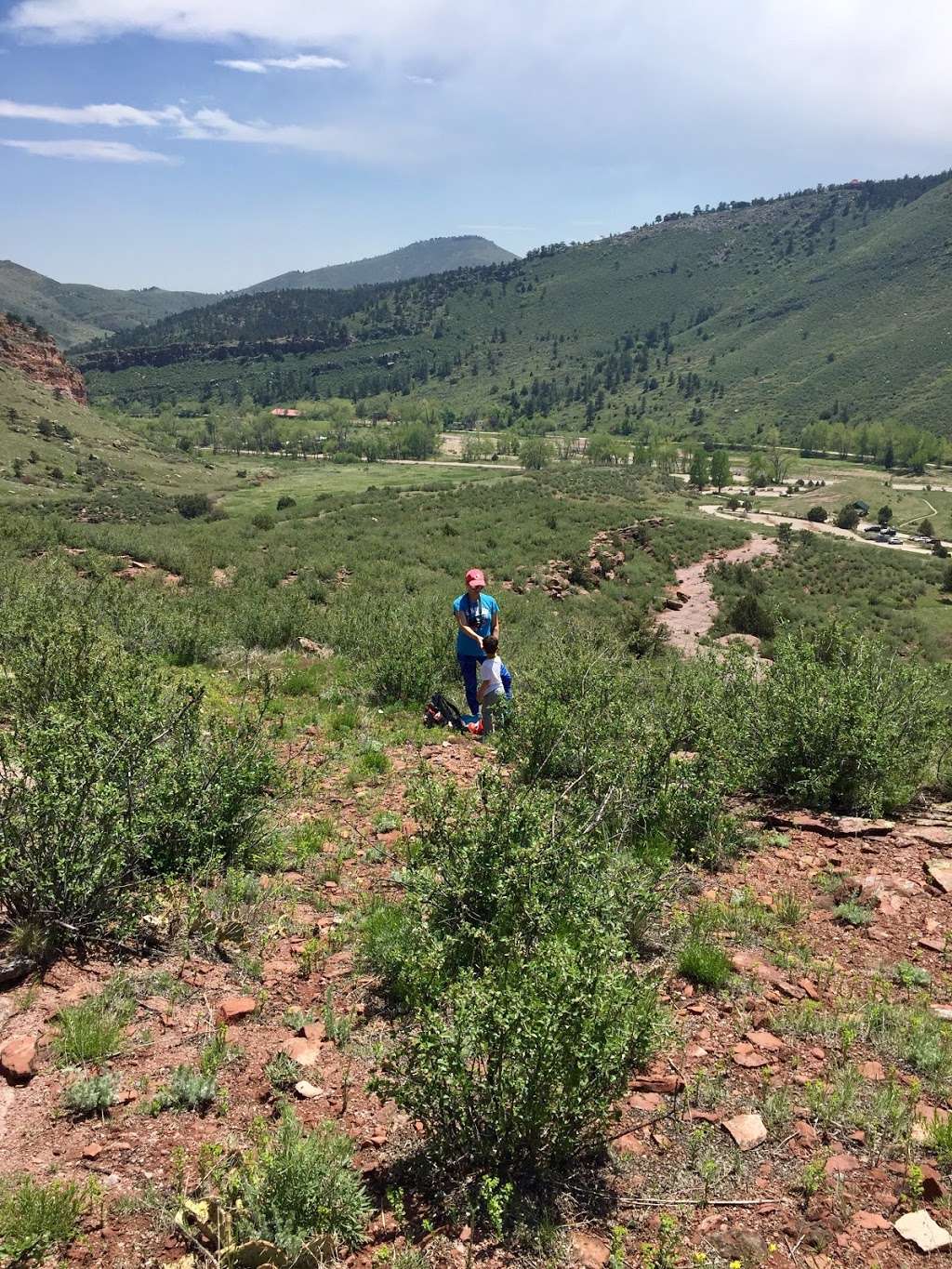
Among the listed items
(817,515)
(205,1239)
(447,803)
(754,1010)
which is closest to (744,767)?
(754,1010)

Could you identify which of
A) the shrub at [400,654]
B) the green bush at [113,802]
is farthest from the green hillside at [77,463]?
the green bush at [113,802]

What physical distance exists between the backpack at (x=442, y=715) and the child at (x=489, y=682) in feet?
1.10

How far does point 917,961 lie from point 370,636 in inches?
339

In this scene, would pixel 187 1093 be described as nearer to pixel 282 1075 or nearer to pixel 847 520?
pixel 282 1075

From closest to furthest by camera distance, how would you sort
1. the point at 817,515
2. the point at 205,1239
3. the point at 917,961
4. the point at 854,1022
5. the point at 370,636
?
the point at 205,1239
the point at 854,1022
the point at 917,961
the point at 370,636
the point at 817,515

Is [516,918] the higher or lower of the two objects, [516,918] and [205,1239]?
the higher

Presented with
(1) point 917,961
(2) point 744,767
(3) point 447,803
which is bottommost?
(1) point 917,961

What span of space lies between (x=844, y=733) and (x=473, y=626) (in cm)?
402

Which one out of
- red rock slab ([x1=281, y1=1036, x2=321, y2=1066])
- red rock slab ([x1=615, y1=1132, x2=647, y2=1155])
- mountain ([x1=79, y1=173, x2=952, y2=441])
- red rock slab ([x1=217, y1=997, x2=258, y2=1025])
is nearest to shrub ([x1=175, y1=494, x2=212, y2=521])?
red rock slab ([x1=217, y1=997, x2=258, y2=1025])

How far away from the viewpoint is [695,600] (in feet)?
107

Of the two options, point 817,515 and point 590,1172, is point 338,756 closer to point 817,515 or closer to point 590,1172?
point 590,1172

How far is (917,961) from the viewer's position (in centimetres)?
412

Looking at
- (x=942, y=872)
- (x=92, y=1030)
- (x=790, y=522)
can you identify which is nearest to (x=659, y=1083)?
(x=92, y=1030)

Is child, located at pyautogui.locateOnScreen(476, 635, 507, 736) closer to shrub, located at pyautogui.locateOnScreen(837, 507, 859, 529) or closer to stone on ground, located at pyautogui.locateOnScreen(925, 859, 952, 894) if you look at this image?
stone on ground, located at pyautogui.locateOnScreen(925, 859, 952, 894)
